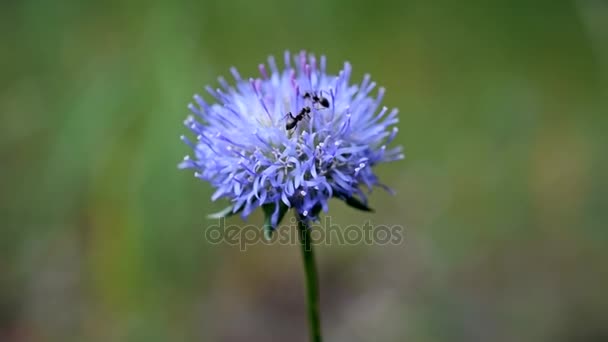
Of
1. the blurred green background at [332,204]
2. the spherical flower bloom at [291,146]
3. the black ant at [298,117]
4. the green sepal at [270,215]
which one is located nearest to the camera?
the green sepal at [270,215]

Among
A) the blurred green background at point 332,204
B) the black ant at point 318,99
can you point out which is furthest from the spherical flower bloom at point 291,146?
the blurred green background at point 332,204

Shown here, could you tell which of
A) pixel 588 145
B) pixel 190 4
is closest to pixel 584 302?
pixel 588 145

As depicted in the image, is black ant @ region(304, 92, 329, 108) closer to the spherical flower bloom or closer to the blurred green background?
the spherical flower bloom

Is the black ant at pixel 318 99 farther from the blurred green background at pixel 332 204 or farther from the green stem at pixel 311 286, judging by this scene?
the blurred green background at pixel 332 204

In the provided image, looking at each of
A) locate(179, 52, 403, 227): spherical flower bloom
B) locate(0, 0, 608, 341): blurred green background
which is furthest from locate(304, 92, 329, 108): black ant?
locate(0, 0, 608, 341): blurred green background

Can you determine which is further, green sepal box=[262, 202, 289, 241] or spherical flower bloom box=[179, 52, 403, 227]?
spherical flower bloom box=[179, 52, 403, 227]
